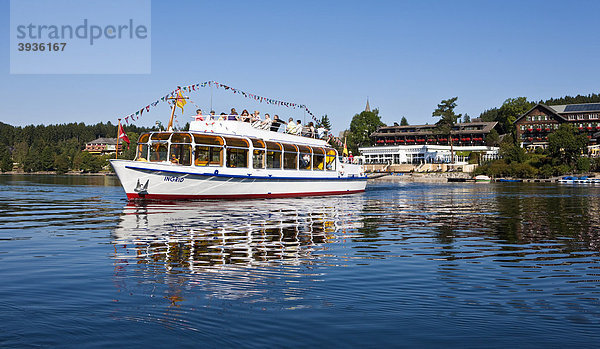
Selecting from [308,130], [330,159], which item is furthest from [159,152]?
[308,130]

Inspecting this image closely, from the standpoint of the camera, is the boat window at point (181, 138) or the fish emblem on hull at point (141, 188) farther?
the boat window at point (181, 138)

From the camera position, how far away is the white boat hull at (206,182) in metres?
32.3

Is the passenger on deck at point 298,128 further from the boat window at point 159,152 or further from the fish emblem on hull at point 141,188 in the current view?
the fish emblem on hull at point 141,188

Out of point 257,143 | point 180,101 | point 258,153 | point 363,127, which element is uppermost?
point 363,127

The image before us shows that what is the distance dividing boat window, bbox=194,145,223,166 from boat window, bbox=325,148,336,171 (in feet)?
45.3

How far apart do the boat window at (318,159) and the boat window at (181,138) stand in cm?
1380

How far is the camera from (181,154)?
3425cm

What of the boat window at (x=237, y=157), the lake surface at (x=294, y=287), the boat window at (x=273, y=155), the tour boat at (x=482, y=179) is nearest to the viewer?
the lake surface at (x=294, y=287)

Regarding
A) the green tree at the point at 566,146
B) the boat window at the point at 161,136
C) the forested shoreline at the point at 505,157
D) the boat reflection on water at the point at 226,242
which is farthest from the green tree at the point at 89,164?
the boat reflection on water at the point at 226,242

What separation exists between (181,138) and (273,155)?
8277mm

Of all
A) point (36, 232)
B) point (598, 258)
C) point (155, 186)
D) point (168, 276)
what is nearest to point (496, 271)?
point (598, 258)

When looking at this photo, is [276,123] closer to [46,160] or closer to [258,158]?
[258,158]

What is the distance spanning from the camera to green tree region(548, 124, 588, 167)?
10156 centimetres

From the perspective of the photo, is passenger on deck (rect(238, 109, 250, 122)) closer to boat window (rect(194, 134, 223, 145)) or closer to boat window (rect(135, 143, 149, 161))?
boat window (rect(194, 134, 223, 145))
